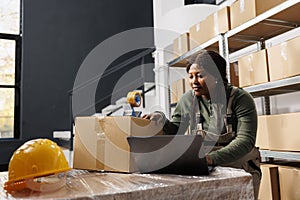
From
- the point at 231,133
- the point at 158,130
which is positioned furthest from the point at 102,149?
the point at 231,133

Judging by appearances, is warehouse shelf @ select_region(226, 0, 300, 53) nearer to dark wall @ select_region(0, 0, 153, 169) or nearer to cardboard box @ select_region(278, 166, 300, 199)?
cardboard box @ select_region(278, 166, 300, 199)

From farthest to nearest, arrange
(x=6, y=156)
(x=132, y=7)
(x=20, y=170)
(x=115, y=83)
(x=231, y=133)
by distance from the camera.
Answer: (x=132, y=7) < (x=115, y=83) < (x=6, y=156) < (x=231, y=133) < (x=20, y=170)

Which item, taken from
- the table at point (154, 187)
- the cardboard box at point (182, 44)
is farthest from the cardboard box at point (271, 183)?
the cardboard box at point (182, 44)

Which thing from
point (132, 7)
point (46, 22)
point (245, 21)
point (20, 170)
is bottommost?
point (20, 170)

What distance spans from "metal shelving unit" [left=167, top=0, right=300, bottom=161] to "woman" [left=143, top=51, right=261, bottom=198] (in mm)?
525

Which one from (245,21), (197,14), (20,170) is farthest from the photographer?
(197,14)

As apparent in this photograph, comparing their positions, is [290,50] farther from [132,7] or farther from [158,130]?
[132,7]

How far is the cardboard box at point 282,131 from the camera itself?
68.4 inches

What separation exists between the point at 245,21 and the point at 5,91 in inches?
145

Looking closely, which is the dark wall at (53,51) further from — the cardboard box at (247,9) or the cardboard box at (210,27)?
the cardboard box at (247,9)

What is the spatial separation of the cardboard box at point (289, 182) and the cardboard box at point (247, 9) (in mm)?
1067

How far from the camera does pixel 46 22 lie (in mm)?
4648

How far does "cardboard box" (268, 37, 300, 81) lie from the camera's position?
173 centimetres

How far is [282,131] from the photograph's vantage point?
183cm
